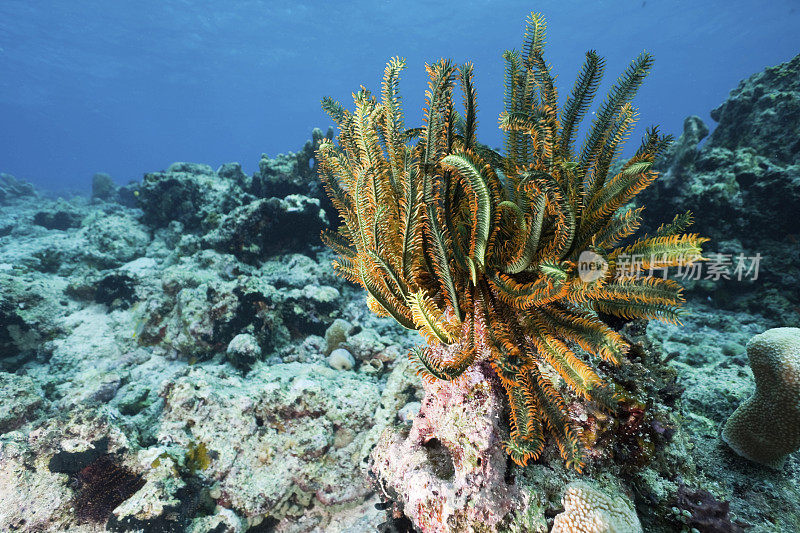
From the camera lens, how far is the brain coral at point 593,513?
5.61ft

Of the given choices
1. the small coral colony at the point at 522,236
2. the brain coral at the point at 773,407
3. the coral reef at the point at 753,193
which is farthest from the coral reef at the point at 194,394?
the coral reef at the point at 753,193

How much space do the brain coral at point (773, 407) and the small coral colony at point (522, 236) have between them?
1491 mm

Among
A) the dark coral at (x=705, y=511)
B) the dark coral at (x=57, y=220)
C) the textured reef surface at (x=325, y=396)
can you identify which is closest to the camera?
the dark coral at (x=705, y=511)

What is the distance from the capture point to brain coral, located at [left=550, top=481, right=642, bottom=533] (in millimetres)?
1709

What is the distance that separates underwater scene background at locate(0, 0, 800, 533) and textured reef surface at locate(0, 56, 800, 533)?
25 millimetres

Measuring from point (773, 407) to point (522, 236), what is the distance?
99.9 inches

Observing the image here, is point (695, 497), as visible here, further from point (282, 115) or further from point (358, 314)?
point (282, 115)

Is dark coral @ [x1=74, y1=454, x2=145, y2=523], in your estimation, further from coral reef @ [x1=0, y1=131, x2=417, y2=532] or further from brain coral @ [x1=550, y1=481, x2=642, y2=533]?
brain coral @ [x1=550, y1=481, x2=642, y2=533]

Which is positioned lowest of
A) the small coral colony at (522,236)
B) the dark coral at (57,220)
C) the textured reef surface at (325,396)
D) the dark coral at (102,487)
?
the dark coral at (102,487)

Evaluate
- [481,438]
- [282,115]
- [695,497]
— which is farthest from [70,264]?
[282,115]

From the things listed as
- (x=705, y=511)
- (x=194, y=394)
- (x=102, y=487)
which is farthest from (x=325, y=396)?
(x=705, y=511)

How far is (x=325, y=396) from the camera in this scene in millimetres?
4363

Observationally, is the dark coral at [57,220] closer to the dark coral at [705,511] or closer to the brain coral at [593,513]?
the brain coral at [593,513]

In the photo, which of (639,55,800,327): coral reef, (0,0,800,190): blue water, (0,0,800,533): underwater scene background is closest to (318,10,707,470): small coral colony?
(0,0,800,533): underwater scene background
